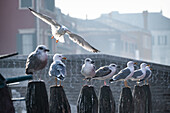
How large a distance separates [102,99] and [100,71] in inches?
54.7

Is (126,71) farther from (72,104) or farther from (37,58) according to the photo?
(72,104)

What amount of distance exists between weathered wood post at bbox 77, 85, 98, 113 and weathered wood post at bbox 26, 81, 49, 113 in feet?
4.34

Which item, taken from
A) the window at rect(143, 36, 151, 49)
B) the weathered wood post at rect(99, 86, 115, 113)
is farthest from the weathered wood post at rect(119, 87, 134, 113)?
the window at rect(143, 36, 151, 49)

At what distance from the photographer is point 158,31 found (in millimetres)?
69938

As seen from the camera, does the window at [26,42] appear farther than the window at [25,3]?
Yes

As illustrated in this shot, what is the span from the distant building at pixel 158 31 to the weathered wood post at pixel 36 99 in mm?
59115

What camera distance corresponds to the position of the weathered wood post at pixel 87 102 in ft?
21.6

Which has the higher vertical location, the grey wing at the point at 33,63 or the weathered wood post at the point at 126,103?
the grey wing at the point at 33,63

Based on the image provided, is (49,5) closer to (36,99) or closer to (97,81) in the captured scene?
(97,81)

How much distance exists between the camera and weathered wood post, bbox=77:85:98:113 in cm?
659

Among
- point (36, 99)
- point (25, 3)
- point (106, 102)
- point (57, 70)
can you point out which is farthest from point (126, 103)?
point (25, 3)

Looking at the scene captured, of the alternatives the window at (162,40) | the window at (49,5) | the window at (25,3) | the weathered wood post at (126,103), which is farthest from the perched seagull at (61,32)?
the window at (162,40)

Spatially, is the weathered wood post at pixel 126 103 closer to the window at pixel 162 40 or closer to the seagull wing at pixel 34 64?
the seagull wing at pixel 34 64

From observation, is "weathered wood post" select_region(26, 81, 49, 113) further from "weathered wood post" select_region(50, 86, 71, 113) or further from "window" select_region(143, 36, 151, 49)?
"window" select_region(143, 36, 151, 49)
